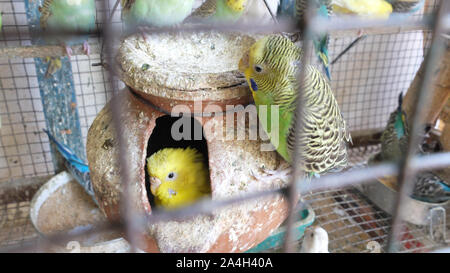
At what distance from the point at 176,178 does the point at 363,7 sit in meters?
1.24

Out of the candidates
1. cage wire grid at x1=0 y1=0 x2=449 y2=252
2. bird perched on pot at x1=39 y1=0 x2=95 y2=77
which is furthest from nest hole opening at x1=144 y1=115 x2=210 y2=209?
cage wire grid at x1=0 y1=0 x2=449 y2=252

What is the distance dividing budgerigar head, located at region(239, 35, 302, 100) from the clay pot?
3 centimetres

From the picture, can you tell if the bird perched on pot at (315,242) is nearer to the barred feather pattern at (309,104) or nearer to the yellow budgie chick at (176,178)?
the barred feather pattern at (309,104)

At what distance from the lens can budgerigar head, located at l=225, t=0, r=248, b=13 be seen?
1.31 metres

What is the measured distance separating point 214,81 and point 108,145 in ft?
0.89

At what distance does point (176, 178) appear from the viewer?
2.86 feet

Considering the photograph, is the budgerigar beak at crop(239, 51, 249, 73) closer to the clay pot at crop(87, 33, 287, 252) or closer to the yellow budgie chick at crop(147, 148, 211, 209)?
the clay pot at crop(87, 33, 287, 252)

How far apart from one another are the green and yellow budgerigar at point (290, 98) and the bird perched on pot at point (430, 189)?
0.89 m

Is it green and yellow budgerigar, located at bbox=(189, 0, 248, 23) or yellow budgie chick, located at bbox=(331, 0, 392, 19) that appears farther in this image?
yellow budgie chick, located at bbox=(331, 0, 392, 19)

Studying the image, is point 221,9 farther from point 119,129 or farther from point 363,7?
point 119,129

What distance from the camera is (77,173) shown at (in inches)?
55.1

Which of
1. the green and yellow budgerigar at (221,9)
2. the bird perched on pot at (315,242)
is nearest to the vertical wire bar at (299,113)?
the bird perched on pot at (315,242)
